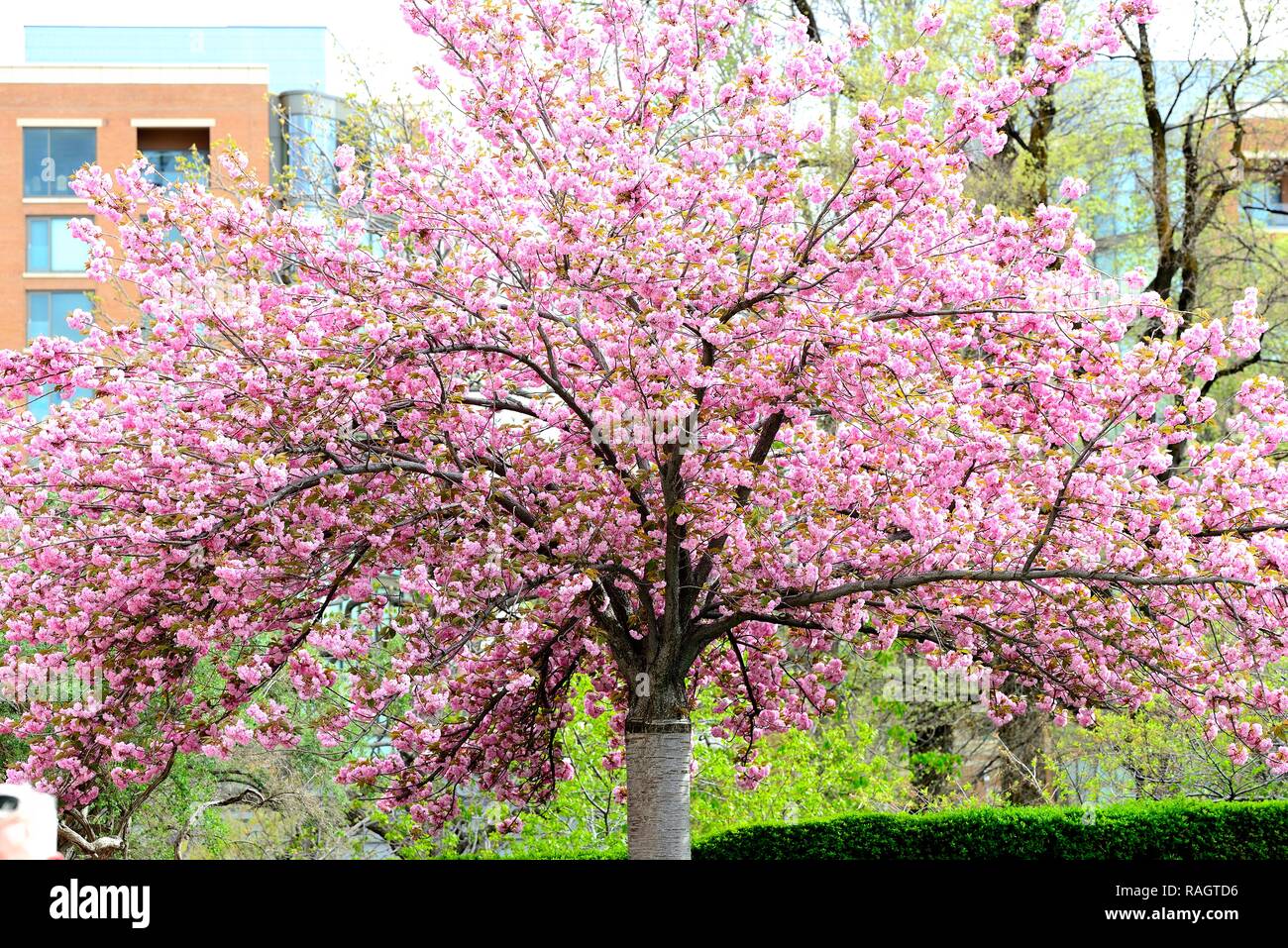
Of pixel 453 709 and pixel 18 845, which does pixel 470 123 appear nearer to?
pixel 453 709

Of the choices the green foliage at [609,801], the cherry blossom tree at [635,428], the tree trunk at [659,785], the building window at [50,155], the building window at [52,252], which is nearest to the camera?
the cherry blossom tree at [635,428]

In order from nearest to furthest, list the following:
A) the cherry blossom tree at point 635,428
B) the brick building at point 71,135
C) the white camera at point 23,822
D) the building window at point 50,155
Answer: the white camera at point 23,822, the cherry blossom tree at point 635,428, the brick building at point 71,135, the building window at point 50,155

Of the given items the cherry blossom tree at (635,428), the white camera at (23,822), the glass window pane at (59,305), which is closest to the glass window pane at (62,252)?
the glass window pane at (59,305)

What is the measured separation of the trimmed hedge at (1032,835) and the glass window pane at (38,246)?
33.8m

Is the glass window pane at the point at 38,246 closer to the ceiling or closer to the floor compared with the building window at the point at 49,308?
closer to the ceiling

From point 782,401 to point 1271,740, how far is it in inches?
155

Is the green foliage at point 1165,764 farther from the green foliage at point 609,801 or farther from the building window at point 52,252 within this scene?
the building window at point 52,252

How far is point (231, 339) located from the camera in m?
8.95

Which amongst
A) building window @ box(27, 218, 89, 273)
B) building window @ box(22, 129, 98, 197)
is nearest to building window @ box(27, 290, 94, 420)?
building window @ box(27, 218, 89, 273)

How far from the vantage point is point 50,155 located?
41.2m

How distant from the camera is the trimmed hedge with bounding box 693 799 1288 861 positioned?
1309 cm

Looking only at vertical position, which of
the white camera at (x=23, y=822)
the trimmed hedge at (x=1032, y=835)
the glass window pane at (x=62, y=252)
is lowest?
the trimmed hedge at (x=1032, y=835)

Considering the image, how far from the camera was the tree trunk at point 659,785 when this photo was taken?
9633 millimetres
